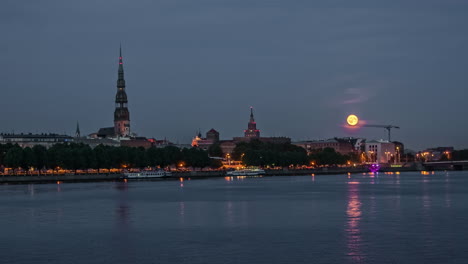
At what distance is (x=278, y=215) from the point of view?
3709cm

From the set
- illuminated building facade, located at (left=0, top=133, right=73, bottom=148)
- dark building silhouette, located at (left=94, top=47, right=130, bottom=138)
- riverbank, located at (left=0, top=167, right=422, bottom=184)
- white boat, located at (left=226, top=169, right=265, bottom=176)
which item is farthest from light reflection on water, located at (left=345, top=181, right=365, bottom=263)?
dark building silhouette, located at (left=94, top=47, right=130, bottom=138)

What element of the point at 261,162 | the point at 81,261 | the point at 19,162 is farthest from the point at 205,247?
the point at 261,162

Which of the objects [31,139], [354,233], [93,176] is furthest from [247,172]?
[354,233]

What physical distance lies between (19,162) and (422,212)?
62440mm

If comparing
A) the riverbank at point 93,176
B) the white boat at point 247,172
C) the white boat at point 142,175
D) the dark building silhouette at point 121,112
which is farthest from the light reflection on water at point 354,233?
the dark building silhouette at point 121,112

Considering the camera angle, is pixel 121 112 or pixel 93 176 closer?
pixel 93 176

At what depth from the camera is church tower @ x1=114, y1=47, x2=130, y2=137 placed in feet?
623

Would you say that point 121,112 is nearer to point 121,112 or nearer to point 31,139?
point 121,112

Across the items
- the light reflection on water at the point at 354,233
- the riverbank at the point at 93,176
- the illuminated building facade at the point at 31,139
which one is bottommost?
the light reflection on water at the point at 354,233

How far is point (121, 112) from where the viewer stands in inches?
7579

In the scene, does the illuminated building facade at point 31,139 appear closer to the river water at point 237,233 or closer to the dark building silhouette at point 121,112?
the dark building silhouette at point 121,112

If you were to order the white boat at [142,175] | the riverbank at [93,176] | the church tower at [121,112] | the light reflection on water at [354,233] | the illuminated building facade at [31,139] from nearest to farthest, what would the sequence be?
the light reflection on water at [354,233] < the riverbank at [93,176] < the white boat at [142,175] < the illuminated building facade at [31,139] < the church tower at [121,112]

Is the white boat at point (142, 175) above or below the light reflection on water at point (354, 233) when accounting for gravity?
above

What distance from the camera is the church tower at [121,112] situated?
623 ft
